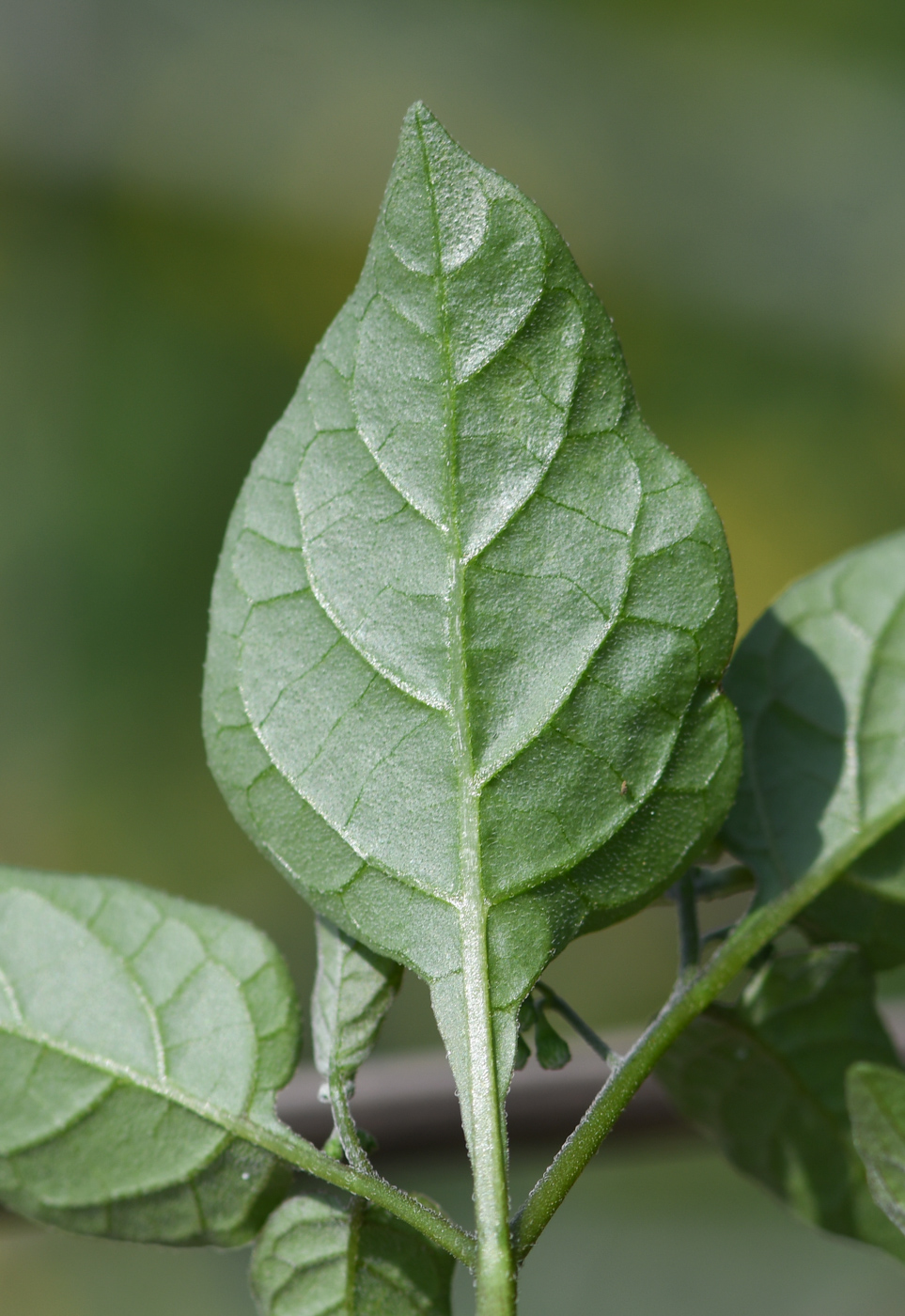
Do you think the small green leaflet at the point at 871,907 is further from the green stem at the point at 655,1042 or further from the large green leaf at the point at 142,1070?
the large green leaf at the point at 142,1070

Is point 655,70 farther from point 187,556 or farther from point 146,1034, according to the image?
point 146,1034

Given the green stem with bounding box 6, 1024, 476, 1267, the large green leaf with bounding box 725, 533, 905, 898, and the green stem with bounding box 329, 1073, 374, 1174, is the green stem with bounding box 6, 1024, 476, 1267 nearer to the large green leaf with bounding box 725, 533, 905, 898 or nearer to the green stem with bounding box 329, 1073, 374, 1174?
the green stem with bounding box 329, 1073, 374, 1174

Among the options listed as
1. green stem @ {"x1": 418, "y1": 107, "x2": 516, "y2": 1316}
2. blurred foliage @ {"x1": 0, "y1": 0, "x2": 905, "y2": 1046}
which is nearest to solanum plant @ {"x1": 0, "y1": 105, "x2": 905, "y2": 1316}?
green stem @ {"x1": 418, "y1": 107, "x2": 516, "y2": 1316}

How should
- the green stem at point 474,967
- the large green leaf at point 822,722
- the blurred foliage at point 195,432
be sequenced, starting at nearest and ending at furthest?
1. the green stem at point 474,967
2. the large green leaf at point 822,722
3. the blurred foliage at point 195,432

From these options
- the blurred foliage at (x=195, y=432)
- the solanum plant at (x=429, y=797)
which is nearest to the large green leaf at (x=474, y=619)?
the solanum plant at (x=429, y=797)

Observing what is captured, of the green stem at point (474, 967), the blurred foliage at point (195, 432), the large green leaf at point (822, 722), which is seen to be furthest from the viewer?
the blurred foliage at point (195, 432)

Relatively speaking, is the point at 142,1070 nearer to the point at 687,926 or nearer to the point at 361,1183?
the point at 361,1183
